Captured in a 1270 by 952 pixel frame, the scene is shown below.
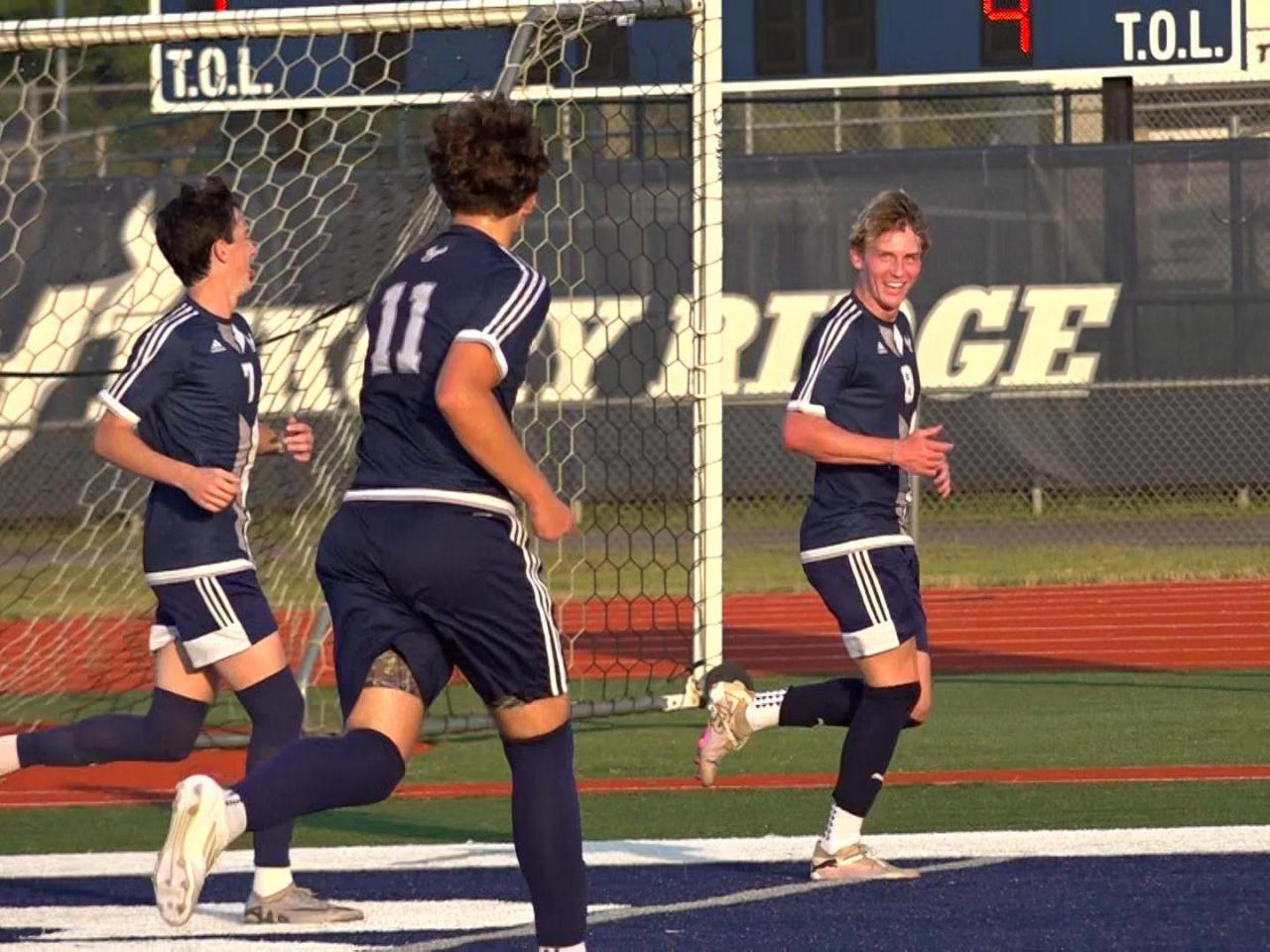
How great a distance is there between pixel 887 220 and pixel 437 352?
232 cm

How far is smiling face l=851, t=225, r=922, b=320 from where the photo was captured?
701 cm

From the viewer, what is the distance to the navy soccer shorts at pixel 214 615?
6559mm

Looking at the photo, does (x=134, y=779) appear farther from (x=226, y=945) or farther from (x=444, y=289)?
(x=444, y=289)

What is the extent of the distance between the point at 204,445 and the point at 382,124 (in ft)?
57.8

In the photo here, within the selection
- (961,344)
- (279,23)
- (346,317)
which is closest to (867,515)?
(279,23)

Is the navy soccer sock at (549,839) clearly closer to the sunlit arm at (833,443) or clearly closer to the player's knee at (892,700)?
the sunlit arm at (833,443)

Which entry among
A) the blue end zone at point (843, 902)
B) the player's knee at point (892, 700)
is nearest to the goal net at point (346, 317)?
the blue end zone at point (843, 902)

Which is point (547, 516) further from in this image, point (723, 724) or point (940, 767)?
point (940, 767)

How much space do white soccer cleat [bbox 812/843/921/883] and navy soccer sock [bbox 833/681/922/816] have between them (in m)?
0.12

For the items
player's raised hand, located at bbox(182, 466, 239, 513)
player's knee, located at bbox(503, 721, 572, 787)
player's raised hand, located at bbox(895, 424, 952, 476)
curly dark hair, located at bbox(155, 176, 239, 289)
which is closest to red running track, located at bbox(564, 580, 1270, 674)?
player's raised hand, located at bbox(895, 424, 952, 476)

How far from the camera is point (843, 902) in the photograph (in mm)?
6566

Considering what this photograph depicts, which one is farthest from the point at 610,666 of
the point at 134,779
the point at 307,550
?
the point at 134,779

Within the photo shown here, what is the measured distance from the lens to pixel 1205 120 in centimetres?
2386

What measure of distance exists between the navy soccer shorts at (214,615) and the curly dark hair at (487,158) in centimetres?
178
